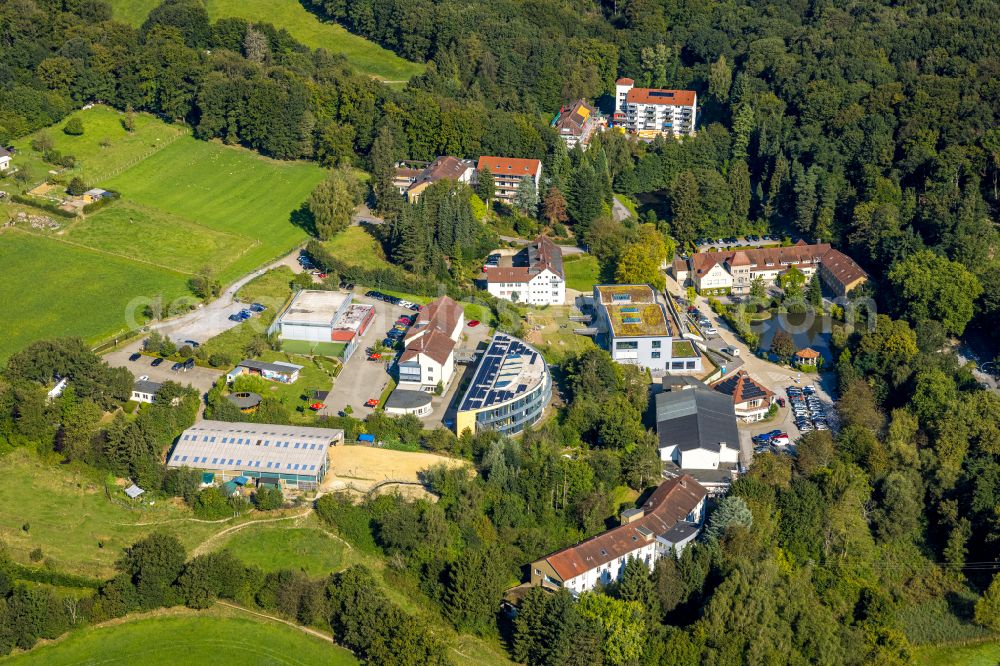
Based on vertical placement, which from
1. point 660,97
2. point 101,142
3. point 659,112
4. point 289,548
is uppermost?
point 660,97

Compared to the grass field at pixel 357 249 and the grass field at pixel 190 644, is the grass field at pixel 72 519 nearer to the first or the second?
the grass field at pixel 190 644

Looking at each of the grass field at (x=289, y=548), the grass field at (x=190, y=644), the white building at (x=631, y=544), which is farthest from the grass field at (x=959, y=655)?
the grass field at (x=289, y=548)

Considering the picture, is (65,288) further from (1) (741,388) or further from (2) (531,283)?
(1) (741,388)

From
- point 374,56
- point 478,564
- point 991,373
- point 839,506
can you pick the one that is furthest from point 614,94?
point 478,564

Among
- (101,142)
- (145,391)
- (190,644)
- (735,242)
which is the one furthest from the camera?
(101,142)

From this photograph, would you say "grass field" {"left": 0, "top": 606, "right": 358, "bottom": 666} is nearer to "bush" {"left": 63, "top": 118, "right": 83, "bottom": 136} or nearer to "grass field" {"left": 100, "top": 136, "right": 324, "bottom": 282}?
"grass field" {"left": 100, "top": 136, "right": 324, "bottom": 282}

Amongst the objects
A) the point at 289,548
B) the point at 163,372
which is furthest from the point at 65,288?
the point at 289,548

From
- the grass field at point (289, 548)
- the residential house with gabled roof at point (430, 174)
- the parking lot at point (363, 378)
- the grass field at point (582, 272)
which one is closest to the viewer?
the grass field at point (289, 548)
